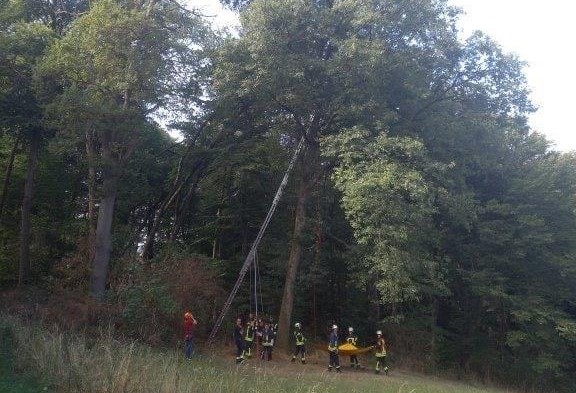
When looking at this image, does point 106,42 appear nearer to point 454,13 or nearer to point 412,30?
point 412,30

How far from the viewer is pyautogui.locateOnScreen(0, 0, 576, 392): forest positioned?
66.2 feet

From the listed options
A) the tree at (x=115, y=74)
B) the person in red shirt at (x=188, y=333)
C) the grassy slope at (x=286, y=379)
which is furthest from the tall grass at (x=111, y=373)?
the tree at (x=115, y=74)

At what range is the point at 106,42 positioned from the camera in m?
20.3

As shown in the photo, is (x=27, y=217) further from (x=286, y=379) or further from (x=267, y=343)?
(x=286, y=379)

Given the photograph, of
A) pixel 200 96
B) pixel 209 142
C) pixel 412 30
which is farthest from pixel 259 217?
pixel 412 30

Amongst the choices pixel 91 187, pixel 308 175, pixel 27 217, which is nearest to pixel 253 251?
pixel 308 175

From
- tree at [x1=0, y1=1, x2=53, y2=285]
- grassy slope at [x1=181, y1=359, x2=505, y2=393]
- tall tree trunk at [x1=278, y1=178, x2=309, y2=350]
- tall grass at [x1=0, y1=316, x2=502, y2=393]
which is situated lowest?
grassy slope at [x1=181, y1=359, x2=505, y2=393]

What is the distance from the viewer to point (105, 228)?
77.1ft

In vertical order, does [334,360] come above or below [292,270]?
below

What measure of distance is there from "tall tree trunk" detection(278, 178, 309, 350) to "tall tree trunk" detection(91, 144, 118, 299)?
760 cm

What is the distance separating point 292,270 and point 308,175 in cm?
439

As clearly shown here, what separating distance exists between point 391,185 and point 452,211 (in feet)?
12.2

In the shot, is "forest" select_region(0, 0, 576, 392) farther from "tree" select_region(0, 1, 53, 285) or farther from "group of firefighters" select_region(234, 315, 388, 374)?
"group of firefighters" select_region(234, 315, 388, 374)

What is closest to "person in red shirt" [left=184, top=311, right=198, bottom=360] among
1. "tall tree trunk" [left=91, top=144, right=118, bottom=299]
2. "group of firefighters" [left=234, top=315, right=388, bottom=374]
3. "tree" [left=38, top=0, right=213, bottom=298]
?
"group of firefighters" [left=234, top=315, right=388, bottom=374]
